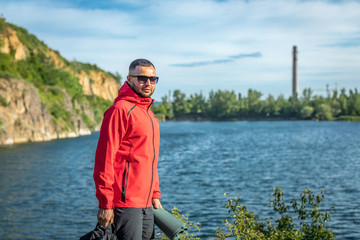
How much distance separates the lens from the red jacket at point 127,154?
3873mm

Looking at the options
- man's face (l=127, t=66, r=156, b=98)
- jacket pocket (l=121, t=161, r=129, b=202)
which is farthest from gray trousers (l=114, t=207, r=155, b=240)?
man's face (l=127, t=66, r=156, b=98)

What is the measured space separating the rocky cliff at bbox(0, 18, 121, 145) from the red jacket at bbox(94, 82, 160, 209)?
4244 centimetres

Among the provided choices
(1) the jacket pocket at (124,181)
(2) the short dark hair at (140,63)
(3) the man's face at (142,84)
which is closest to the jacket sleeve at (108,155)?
(1) the jacket pocket at (124,181)

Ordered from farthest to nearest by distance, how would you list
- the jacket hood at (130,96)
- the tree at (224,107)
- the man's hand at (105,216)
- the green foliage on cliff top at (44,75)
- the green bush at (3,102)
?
the tree at (224,107) < the green foliage on cliff top at (44,75) < the green bush at (3,102) < the jacket hood at (130,96) < the man's hand at (105,216)

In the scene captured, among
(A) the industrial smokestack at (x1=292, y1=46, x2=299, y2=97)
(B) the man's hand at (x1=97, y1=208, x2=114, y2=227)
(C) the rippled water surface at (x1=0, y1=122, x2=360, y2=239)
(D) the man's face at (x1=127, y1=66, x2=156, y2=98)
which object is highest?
(A) the industrial smokestack at (x1=292, y1=46, x2=299, y2=97)

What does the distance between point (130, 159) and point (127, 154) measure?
0.06m

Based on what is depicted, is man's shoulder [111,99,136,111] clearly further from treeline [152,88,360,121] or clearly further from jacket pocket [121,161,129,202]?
treeline [152,88,360,121]

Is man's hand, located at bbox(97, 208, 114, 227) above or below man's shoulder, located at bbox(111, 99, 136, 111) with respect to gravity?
below

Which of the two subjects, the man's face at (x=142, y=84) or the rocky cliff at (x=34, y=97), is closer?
→ the man's face at (x=142, y=84)

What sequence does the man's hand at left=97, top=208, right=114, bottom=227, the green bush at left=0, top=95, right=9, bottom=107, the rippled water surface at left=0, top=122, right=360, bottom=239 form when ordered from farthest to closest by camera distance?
the green bush at left=0, top=95, right=9, bottom=107 < the rippled water surface at left=0, top=122, right=360, bottom=239 < the man's hand at left=97, top=208, right=114, bottom=227

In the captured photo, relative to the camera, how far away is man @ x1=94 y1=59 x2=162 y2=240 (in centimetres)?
388

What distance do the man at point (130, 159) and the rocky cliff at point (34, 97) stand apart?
42.4 meters

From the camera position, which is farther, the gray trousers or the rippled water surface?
the rippled water surface

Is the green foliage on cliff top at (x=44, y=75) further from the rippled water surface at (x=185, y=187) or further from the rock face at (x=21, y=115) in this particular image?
the rippled water surface at (x=185, y=187)
